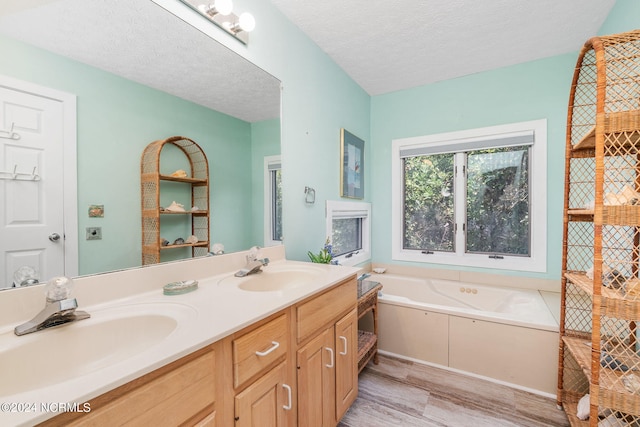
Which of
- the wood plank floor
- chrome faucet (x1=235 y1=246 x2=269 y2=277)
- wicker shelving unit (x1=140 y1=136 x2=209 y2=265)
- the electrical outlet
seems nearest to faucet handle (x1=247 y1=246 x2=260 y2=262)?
chrome faucet (x1=235 y1=246 x2=269 y2=277)

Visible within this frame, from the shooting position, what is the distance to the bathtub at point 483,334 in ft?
5.93

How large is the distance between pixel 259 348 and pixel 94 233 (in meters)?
0.70

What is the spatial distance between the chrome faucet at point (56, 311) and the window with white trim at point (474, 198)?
269 centimetres

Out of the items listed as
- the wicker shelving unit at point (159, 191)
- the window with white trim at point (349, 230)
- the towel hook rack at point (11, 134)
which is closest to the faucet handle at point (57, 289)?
the wicker shelving unit at point (159, 191)

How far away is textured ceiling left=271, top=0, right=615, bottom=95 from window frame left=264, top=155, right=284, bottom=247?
3.26 feet

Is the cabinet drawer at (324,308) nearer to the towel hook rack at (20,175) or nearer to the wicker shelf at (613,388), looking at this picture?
the towel hook rack at (20,175)

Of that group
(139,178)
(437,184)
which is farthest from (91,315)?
(437,184)

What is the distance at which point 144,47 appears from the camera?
110cm

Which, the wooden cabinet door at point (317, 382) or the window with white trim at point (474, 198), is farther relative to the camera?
the window with white trim at point (474, 198)

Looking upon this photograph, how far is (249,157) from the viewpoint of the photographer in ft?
5.19

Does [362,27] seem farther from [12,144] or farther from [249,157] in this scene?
[12,144]

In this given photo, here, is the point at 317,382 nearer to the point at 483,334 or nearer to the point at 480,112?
the point at 483,334

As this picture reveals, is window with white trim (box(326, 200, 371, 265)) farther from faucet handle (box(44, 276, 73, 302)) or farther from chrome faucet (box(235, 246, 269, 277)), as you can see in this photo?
faucet handle (box(44, 276, 73, 302))

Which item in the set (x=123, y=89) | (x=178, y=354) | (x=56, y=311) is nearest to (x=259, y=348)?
(x=178, y=354)
